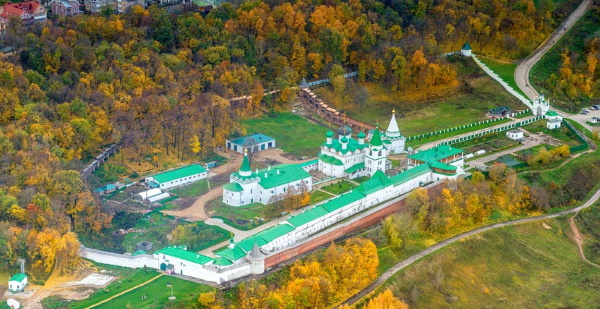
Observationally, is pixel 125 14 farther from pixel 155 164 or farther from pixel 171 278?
pixel 171 278

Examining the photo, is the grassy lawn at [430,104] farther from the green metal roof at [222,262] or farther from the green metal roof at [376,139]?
the green metal roof at [222,262]

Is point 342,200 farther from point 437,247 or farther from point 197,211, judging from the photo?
point 197,211

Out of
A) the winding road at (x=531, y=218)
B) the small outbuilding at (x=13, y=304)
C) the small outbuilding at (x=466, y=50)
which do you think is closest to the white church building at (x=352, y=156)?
the winding road at (x=531, y=218)

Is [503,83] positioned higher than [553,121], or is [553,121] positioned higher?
[503,83]

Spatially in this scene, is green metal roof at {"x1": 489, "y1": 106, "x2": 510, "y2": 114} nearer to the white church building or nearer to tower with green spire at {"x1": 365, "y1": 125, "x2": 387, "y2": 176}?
the white church building

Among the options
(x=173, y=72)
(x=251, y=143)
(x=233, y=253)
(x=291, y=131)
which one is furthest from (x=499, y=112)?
(x=233, y=253)
